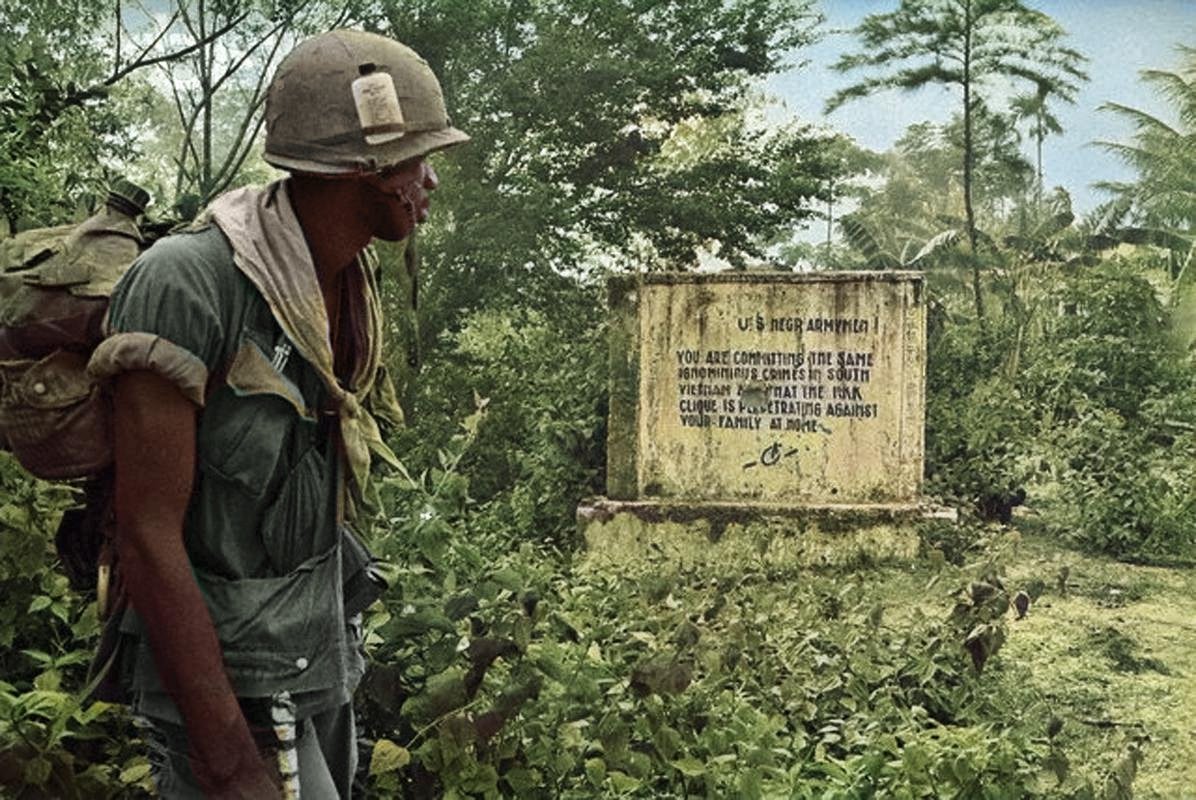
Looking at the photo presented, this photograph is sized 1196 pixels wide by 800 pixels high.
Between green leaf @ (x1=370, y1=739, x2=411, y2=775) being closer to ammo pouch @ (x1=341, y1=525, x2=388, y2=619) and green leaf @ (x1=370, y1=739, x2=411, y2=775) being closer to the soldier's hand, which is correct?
ammo pouch @ (x1=341, y1=525, x2=388, y2=619)

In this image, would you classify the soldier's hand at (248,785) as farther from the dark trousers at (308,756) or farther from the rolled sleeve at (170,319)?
the rolled sleeve at (170,319)

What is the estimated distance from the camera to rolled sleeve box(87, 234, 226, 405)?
1.38m

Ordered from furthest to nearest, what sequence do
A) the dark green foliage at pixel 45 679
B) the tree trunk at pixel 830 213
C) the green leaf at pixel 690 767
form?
the tree trunk at pixel 830 213 < the green leaf at pixel 690 767 < the dark green foliage at pixel 45 679

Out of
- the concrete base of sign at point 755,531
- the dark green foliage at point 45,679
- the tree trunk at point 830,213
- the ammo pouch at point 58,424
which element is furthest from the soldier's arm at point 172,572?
the concrete base of sign at point 755,531

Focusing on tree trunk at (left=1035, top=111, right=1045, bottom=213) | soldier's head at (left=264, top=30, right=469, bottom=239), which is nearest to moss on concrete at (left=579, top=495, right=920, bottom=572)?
tree trunk at (left=1035, top=111, right=1045, bottom=213)

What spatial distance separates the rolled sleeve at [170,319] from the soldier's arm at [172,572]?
0.02m

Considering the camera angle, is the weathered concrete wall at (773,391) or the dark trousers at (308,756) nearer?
the dark trousers at (308,756)

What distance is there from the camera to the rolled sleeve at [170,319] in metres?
1.38

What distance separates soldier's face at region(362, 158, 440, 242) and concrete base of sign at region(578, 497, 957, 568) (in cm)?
296

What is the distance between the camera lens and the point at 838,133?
4.10 meters

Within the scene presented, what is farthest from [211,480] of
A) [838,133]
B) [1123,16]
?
[1123,16]

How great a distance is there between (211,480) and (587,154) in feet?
8.99

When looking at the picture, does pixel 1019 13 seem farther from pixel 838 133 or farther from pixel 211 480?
pixel 211 480

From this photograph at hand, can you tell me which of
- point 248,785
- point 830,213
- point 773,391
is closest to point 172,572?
point 248,785
